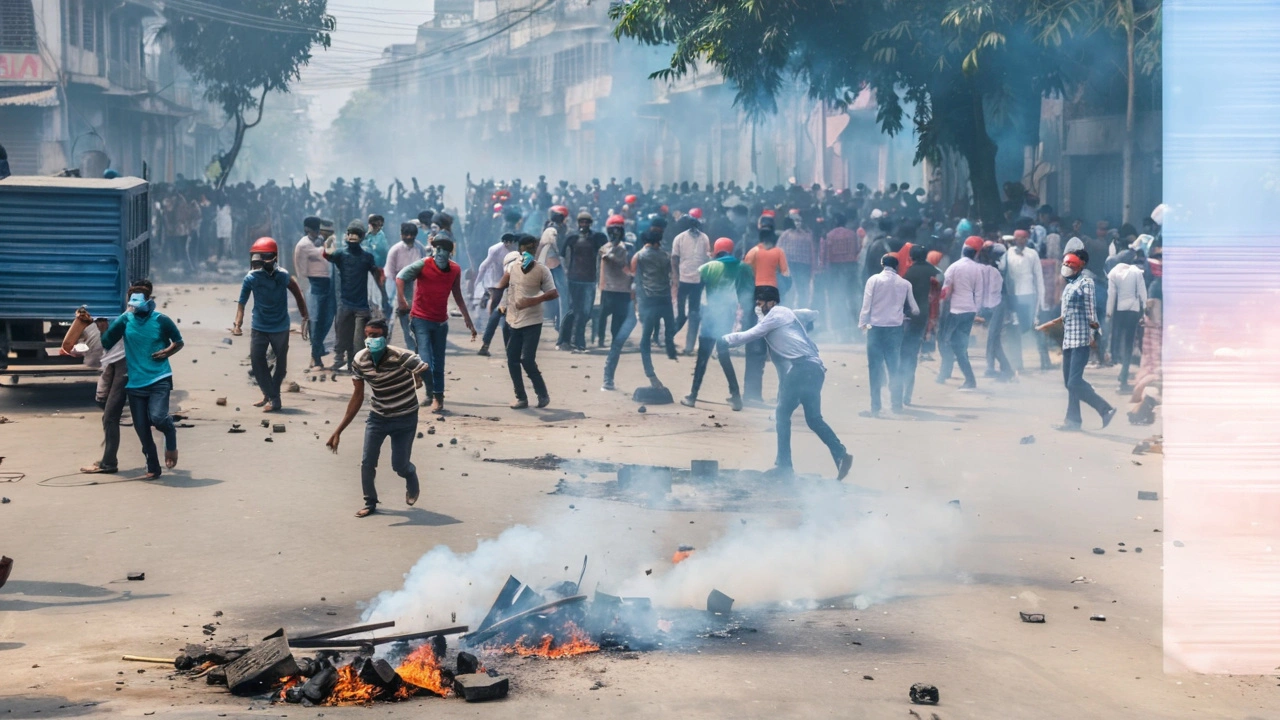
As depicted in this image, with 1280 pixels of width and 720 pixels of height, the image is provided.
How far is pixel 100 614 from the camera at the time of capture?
6.98 metres

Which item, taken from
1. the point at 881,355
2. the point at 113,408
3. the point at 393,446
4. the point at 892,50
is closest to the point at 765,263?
the point at 881,355

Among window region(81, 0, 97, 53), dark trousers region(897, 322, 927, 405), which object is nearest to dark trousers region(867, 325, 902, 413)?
dark trousers region(897, 322, 927, 405)

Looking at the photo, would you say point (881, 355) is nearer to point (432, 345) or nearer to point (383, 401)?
point (432, 345)

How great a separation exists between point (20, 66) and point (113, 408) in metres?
28.0

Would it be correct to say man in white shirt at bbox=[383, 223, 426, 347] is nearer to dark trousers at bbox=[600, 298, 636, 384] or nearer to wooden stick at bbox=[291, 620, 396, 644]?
dark trousers at bbox=[600, 298, 636, 384]

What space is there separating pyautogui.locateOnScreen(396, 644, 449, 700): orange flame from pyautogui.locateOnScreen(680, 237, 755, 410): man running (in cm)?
793

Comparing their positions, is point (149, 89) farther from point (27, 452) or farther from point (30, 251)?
point (27, 452)

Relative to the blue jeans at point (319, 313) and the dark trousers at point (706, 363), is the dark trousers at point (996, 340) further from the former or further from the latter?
the blue jeans at point (319, 313)

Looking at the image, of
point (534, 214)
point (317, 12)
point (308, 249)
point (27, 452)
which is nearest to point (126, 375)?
point (27, 452)

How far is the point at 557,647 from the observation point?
651 cm

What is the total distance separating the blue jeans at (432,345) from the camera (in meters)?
13.0

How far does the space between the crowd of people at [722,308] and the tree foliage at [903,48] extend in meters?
1.80

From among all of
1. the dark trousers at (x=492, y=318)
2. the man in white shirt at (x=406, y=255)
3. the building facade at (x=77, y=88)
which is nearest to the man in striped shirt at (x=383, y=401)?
the man in white shirt at (x=406, y=255)

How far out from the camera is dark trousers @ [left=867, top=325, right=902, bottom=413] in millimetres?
13828
